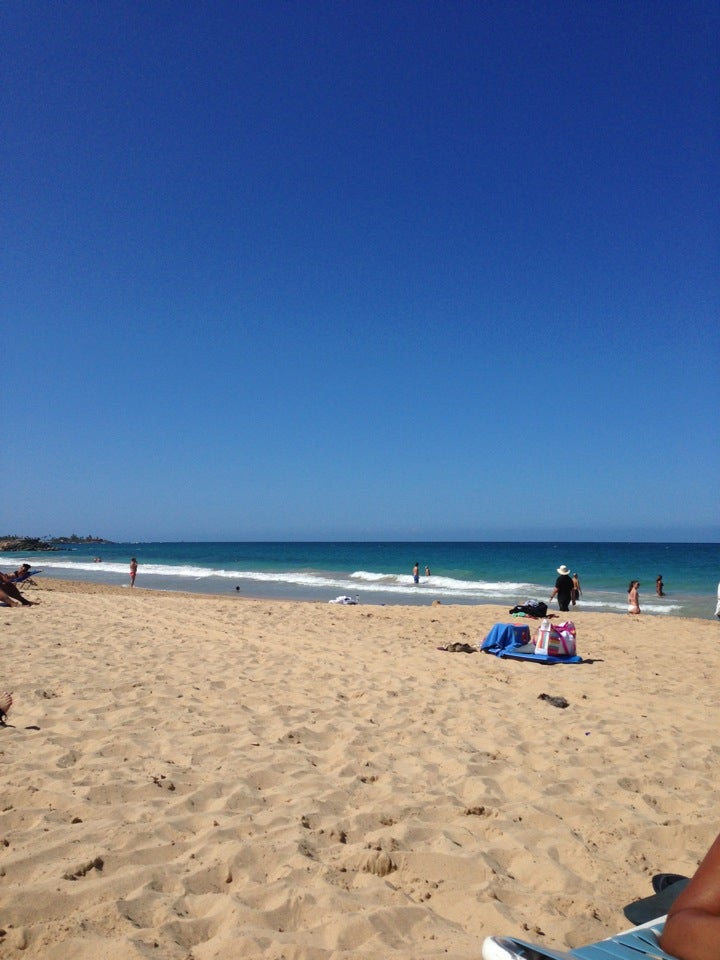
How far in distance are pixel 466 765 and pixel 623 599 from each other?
26.2 metres

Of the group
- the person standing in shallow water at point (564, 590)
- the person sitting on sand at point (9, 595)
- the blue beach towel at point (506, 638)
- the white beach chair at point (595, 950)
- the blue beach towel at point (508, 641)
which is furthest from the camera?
the person standing in shallow water at point (564, 590)

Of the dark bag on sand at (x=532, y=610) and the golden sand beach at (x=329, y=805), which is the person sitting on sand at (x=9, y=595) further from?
the dark bag on sand at (x=532, y=610)

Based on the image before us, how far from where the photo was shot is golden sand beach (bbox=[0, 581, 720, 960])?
277 cm

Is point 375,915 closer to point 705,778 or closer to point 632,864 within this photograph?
point 632,864

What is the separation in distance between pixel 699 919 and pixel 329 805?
250 centimetres

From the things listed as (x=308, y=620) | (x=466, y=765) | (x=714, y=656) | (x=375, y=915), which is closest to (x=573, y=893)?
(x=375, y=915)

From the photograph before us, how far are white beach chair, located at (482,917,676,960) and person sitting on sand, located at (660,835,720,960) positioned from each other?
10cm

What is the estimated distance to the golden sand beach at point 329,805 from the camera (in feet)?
9.08

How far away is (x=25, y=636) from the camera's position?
9.59 metres

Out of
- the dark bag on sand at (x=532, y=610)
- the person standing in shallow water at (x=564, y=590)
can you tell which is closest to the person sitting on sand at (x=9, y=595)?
the dark bag on sand at (x=532, y=610)

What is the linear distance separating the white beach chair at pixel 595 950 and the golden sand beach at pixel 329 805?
501mm

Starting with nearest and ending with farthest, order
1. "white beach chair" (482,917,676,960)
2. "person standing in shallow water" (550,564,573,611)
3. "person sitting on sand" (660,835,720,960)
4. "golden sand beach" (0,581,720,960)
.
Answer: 1. "person sitting on sand" (660,835,720,960)
2. "white beach chair" (482,917,676,960)
3. "golden sand beach" (0,581,720,960)
4. "person standing in shallow water" (550,564,573,611)

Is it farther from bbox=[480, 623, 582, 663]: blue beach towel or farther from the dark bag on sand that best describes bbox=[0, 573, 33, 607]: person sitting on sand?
the dark bag on sand

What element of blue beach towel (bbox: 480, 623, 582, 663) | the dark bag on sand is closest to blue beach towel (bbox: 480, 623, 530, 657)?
blue beach towel (bbox: 480, 623, 582, 663)
